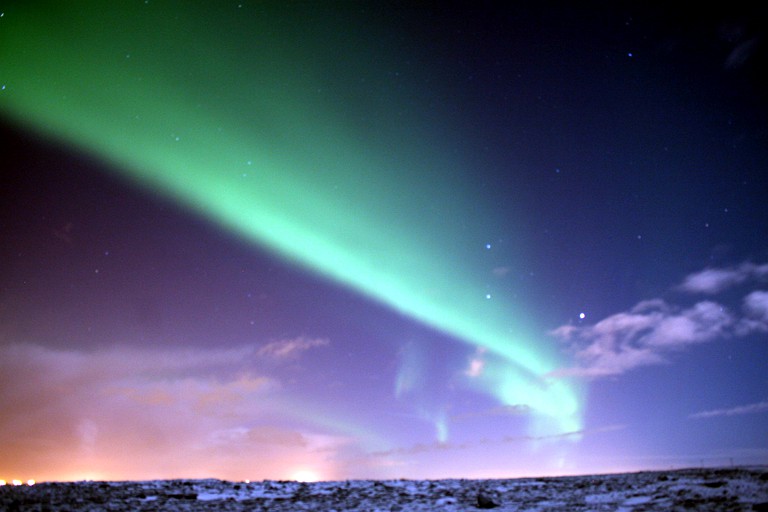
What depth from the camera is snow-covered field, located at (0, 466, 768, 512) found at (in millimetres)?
9352

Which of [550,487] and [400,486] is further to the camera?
[400,486]

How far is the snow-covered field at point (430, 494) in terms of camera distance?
935 centimetres

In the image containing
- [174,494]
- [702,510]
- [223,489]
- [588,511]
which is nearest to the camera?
[702,510]

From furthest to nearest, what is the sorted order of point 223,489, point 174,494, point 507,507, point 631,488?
point 223,489 → point 174,494 → point 631,488 → point 507,507

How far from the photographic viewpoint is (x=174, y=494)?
37.4 ft

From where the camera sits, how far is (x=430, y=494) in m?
11.5

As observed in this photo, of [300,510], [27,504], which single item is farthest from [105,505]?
[300,510]

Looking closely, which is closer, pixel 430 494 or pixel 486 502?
pixel 486 502

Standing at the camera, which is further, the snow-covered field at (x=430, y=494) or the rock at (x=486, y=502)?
the rock at (x=486, y=502)

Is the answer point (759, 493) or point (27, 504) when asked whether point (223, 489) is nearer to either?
point (27, 504)

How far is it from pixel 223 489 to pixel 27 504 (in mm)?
4021

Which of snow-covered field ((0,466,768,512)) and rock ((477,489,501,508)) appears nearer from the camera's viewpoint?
snow-covered field ((0,466,768,512))

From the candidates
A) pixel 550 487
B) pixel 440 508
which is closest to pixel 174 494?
pixel 440 508

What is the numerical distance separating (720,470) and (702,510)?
414 centimetres
